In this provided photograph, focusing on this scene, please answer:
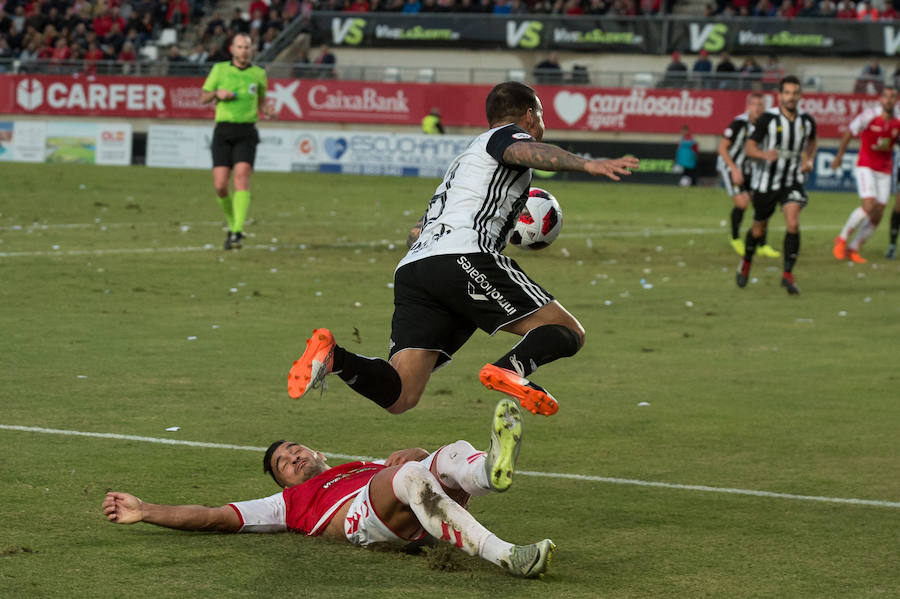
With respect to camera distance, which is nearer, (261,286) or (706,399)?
(706,399)

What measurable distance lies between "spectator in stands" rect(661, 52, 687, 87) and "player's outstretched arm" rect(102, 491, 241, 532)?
32527 mm

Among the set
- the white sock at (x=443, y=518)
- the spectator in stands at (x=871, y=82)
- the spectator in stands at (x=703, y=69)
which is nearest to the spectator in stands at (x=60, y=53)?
the spectator in stands at (x=703, y=69)

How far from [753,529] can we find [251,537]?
6.59 ft

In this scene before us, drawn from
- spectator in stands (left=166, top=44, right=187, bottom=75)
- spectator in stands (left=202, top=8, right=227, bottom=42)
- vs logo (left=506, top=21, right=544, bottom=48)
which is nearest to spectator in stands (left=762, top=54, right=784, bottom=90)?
vs logo (left=506, top=21, right=544, bottom=48)

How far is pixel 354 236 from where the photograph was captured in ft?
63.5

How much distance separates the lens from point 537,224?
6.48m

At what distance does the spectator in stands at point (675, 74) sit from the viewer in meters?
36.5

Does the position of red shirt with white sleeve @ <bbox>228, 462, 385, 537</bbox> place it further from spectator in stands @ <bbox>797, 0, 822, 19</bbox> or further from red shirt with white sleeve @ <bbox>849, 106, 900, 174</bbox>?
spectator in stands @ <bbox>797, 0, 822, 19</bbox>

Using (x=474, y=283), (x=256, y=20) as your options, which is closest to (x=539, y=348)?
(x=474, y=283)

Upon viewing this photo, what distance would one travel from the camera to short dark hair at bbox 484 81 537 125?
6.01 m

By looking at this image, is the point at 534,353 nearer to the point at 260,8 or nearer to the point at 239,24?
the point at 239,24

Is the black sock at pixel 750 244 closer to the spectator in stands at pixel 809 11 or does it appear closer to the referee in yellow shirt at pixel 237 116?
the referee in yellow shirt at pixel 237 116

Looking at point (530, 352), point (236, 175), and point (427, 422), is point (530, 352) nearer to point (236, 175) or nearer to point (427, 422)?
point (427, 422)

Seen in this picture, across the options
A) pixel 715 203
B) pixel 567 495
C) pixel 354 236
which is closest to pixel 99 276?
pixel 354 236
